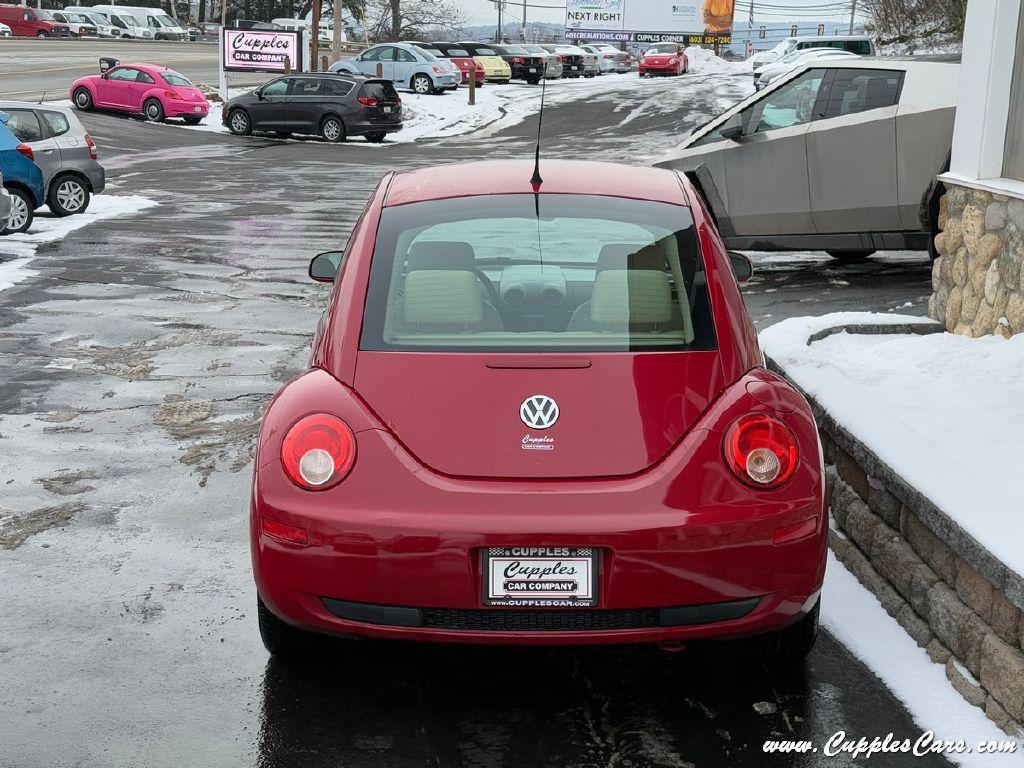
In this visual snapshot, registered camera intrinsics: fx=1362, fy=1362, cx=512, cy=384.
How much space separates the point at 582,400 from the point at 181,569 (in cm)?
208

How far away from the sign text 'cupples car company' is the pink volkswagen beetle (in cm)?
386

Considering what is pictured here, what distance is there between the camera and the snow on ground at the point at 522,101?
38.7 m

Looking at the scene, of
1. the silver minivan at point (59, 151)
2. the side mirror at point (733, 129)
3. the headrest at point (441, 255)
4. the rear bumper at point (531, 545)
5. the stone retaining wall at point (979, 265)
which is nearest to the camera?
the rear bumper at point (531, 545)

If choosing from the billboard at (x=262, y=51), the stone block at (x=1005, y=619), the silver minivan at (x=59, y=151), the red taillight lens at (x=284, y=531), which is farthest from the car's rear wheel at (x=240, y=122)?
the stone block at (x=1005, y=619)

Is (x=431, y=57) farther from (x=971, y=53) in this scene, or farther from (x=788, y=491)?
(x=788, y=491)

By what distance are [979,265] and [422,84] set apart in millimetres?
41691

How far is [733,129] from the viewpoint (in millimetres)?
12734

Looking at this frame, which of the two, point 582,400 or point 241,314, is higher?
point 582,400

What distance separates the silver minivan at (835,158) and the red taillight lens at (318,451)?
848 cm

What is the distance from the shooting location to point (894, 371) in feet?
23.0

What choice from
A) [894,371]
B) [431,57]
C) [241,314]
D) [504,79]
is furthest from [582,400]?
[504,79]

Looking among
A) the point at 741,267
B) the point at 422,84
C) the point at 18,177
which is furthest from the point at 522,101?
the point at 741,267

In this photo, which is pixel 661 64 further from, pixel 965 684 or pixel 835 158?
pixel 965 684

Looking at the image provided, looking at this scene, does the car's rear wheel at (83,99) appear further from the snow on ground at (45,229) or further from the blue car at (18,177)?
the blue car at (18,177)
